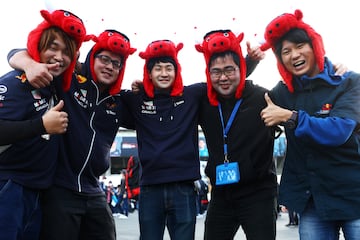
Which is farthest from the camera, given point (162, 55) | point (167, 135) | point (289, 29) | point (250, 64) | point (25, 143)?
point (250, 64)

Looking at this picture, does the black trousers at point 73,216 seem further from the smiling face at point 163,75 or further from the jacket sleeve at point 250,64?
the jacket sleeve at point 250,64

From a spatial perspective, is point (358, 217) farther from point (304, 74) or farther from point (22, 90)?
point (22, 90)

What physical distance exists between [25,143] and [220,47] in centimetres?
171

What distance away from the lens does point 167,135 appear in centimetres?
290

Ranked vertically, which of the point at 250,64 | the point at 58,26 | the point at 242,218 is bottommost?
the point at 242,218

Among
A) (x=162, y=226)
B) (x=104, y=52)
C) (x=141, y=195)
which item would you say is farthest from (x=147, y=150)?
(x=104, y=52)

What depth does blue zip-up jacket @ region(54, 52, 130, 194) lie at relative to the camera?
2623 millimetres

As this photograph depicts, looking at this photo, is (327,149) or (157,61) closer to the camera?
(327,149)

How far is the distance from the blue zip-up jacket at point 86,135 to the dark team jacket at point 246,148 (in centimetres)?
85

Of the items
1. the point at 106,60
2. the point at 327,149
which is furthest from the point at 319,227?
the point at 106,60

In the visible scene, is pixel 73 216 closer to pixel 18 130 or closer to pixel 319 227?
pixel 18 130

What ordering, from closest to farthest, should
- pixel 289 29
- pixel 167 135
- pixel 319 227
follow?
pixel 319 227 < pixel 289 29 < pixel 167 135

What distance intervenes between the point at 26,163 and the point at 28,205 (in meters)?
0.27

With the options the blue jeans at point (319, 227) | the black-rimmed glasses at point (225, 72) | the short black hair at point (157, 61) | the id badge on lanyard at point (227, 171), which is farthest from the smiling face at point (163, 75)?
the blue jeans at point (319, 227)
